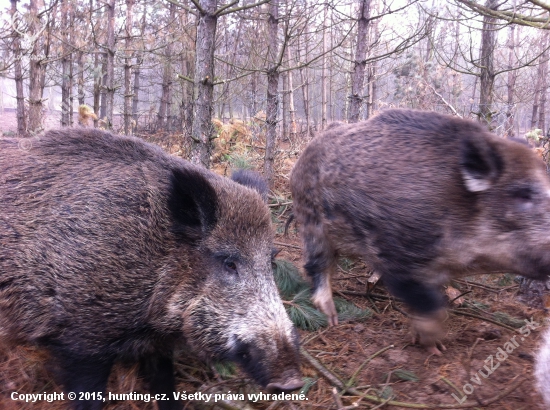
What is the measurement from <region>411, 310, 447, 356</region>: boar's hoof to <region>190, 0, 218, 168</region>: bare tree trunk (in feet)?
9.16

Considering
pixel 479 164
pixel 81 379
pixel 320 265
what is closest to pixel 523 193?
pixel 479 164

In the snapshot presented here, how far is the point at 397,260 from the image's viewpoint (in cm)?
348

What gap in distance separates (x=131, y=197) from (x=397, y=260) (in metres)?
1.91

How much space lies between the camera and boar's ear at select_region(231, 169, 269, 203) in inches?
134

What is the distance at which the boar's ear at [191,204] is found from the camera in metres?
2.79

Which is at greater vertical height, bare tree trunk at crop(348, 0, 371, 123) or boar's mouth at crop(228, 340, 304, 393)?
bare tree trunk at crop(348, 0, 371, 123)

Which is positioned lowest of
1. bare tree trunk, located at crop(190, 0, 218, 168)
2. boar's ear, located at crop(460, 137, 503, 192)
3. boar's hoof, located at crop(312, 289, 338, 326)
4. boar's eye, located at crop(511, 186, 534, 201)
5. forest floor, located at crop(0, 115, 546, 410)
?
forest floor, located at crop(0, 115, 546, 410)

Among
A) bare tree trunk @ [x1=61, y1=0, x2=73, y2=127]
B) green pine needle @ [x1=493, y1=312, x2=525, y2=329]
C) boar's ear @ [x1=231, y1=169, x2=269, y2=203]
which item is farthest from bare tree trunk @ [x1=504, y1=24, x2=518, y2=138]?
bare tree trunk @ [x1=61, y1=0, x2=73, y2=127]

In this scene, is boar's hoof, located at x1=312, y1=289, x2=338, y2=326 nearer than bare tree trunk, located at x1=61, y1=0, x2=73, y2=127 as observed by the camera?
Yes

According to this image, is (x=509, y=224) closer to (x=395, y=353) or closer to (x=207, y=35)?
(x=395, y=353)

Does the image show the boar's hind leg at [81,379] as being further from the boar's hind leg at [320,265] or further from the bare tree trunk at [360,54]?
the bare tree trunk at [360,54]

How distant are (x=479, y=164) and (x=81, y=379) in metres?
2.92

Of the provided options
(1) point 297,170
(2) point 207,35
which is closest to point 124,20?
(2) point 207,35

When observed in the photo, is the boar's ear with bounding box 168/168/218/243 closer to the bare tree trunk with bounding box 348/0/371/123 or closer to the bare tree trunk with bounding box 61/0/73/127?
the bare tree trunk with bounding box 348/0/371/123
